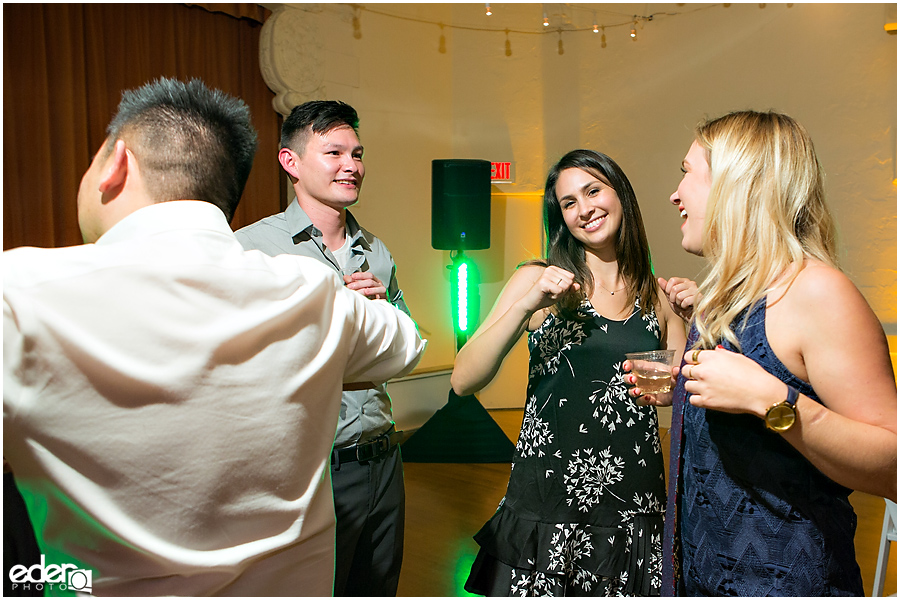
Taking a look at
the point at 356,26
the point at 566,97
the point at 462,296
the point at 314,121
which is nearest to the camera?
the point at 314,121

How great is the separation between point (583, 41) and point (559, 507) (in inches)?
212

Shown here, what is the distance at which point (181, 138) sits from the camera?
1037mm

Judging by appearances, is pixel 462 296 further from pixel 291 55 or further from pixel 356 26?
pixel 356 26

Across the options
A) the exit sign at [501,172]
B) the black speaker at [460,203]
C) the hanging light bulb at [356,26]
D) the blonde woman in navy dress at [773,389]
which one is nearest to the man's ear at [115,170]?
the blonde woman in navy dress at [773,389]

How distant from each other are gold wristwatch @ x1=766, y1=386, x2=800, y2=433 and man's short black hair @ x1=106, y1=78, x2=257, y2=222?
1.01 meters

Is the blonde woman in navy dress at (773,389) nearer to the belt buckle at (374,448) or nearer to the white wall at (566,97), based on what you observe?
the belt buckle at (374,448)

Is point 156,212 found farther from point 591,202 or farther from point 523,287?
point 591,202

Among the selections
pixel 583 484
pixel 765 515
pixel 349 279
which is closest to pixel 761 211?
pixel 765 515

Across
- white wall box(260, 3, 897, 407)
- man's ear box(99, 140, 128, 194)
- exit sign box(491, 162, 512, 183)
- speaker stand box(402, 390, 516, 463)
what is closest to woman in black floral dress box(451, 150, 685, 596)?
man's ear box(99, 140, 128, 194)

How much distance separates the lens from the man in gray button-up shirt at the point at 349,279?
184 centimetres

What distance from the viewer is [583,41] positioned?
6.09 metres

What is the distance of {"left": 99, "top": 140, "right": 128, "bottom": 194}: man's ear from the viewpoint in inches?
39.4

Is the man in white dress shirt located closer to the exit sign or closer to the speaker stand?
the speaker stand

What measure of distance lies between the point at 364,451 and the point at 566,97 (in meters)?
5.16
